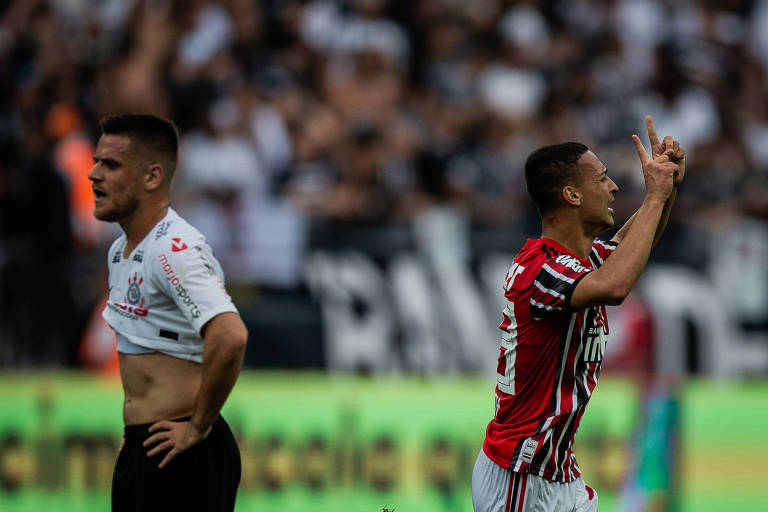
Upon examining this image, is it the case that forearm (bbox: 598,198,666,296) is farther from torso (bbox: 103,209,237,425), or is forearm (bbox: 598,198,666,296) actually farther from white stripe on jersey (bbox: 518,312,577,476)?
torso (bbox: 103,209,237,425)

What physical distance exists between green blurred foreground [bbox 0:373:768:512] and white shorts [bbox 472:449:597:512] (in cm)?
305

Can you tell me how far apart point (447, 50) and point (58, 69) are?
13.6 ft

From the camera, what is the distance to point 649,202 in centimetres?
409

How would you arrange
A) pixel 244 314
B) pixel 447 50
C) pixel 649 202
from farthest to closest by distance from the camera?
pixel 447 50
pixel 244 314
pixel 649 202

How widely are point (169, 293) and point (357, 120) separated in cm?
705

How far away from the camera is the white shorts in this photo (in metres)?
4.32

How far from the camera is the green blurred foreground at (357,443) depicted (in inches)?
292

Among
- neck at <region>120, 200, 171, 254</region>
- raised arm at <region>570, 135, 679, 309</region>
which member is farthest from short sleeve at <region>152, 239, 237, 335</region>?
raised arm at <region>570, 135, 679, 309</region>

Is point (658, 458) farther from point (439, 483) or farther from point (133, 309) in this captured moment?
point (133, 309)

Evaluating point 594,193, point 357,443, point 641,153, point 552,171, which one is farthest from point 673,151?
point 357,443

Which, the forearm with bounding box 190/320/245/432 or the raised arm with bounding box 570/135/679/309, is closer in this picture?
the raised arm with bounding box 570/135/679/309

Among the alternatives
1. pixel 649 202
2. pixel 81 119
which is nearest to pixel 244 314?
pixel 81 119

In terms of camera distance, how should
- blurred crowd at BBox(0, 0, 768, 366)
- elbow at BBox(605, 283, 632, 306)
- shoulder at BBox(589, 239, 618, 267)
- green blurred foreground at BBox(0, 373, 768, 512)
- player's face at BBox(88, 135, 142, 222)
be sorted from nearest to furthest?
elbow at BBox(605, 283, 632, 306), player's face at BBox(88, 135, 142, 222), shoulder at BBox(589, 239, 618, 267), green blurred foreground at BBox(0, 373, 768, 512), blurred crowd at BBox(0, 0, 768, 366)

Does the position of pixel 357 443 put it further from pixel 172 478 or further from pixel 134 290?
pixel 134 290
